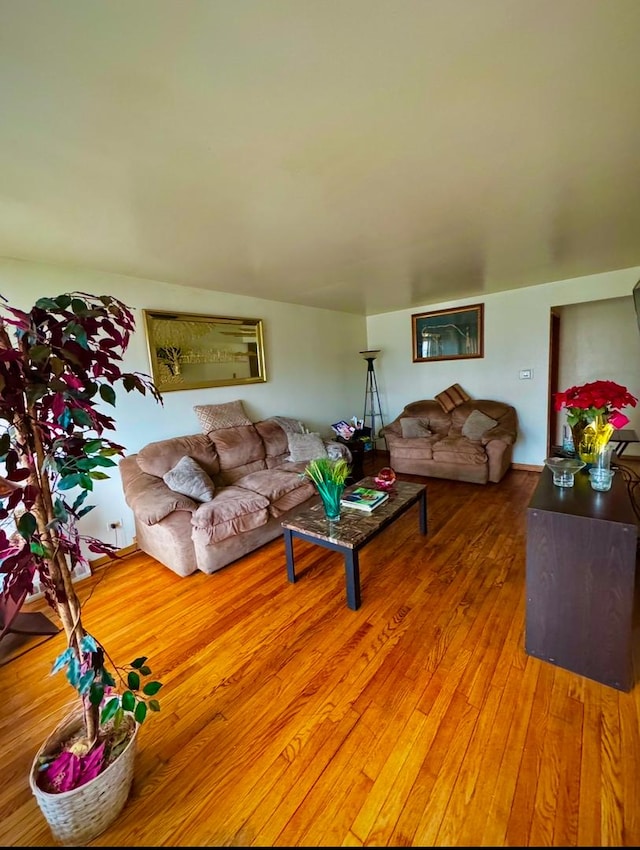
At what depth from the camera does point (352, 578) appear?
198cm

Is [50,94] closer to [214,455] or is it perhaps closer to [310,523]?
[310,523]

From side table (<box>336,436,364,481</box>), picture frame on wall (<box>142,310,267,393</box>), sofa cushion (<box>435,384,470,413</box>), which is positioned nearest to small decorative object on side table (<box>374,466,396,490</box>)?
side table (<box>336,436,364,481</box>)

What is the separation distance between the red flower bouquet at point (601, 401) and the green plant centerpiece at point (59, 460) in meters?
1.99

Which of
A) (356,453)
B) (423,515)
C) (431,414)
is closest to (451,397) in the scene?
(431,414)

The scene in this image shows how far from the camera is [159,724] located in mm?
1446

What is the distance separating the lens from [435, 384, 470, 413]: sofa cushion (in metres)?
4.77

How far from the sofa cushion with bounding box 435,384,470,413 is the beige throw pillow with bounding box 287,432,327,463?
207 centimetres

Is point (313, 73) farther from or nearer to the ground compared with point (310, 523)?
farther from the ground

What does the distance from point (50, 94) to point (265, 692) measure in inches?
93.3

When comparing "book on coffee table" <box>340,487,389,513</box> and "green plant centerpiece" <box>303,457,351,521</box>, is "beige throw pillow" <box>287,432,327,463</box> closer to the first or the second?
"book on coffee table" <box>340,487,389,513</box>

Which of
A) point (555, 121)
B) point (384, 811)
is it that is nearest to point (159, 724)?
point (384, 811)

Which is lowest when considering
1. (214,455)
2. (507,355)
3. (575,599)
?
(575,599)

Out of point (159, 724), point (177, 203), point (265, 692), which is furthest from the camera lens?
point (177, 203)

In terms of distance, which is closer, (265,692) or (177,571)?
(265,692)
